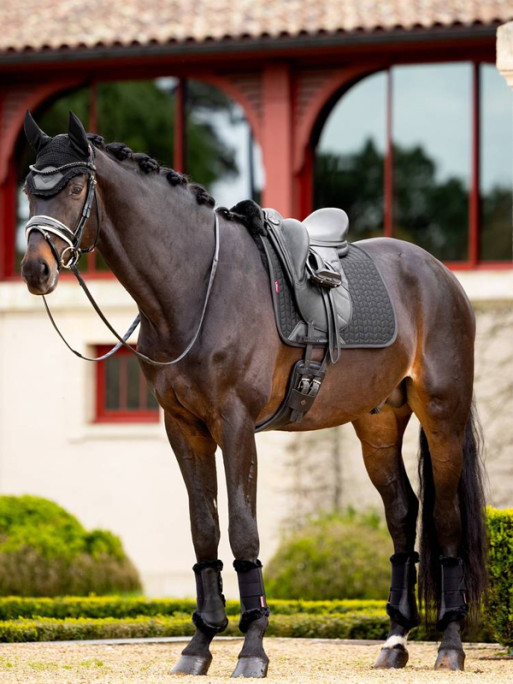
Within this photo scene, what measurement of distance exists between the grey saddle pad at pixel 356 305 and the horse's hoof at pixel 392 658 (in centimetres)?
173

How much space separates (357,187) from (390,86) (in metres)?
1.33

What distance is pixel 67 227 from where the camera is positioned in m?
6.05

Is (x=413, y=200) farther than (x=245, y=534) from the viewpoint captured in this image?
Yes

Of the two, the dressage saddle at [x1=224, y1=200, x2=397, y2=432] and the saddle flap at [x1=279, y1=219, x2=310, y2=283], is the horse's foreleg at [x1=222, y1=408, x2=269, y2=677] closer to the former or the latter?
the dressage saddle at [x1=224, y1=200, x2=397, y2=432]

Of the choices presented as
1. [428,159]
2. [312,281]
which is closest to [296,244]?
[312,281]

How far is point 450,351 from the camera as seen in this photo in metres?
7.55

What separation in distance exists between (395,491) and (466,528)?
481mm

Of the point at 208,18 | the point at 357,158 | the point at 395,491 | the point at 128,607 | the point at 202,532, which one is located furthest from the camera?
the point at 357,158

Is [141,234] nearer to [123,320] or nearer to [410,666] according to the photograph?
[410,666]

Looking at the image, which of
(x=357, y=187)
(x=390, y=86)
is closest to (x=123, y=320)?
(x=357, y=187)

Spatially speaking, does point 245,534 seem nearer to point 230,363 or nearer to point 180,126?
point 230,363

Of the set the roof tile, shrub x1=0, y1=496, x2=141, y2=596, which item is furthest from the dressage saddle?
the roof tile

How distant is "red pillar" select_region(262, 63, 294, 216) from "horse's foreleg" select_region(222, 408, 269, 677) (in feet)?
33.4

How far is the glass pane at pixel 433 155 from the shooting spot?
16.4 metres
